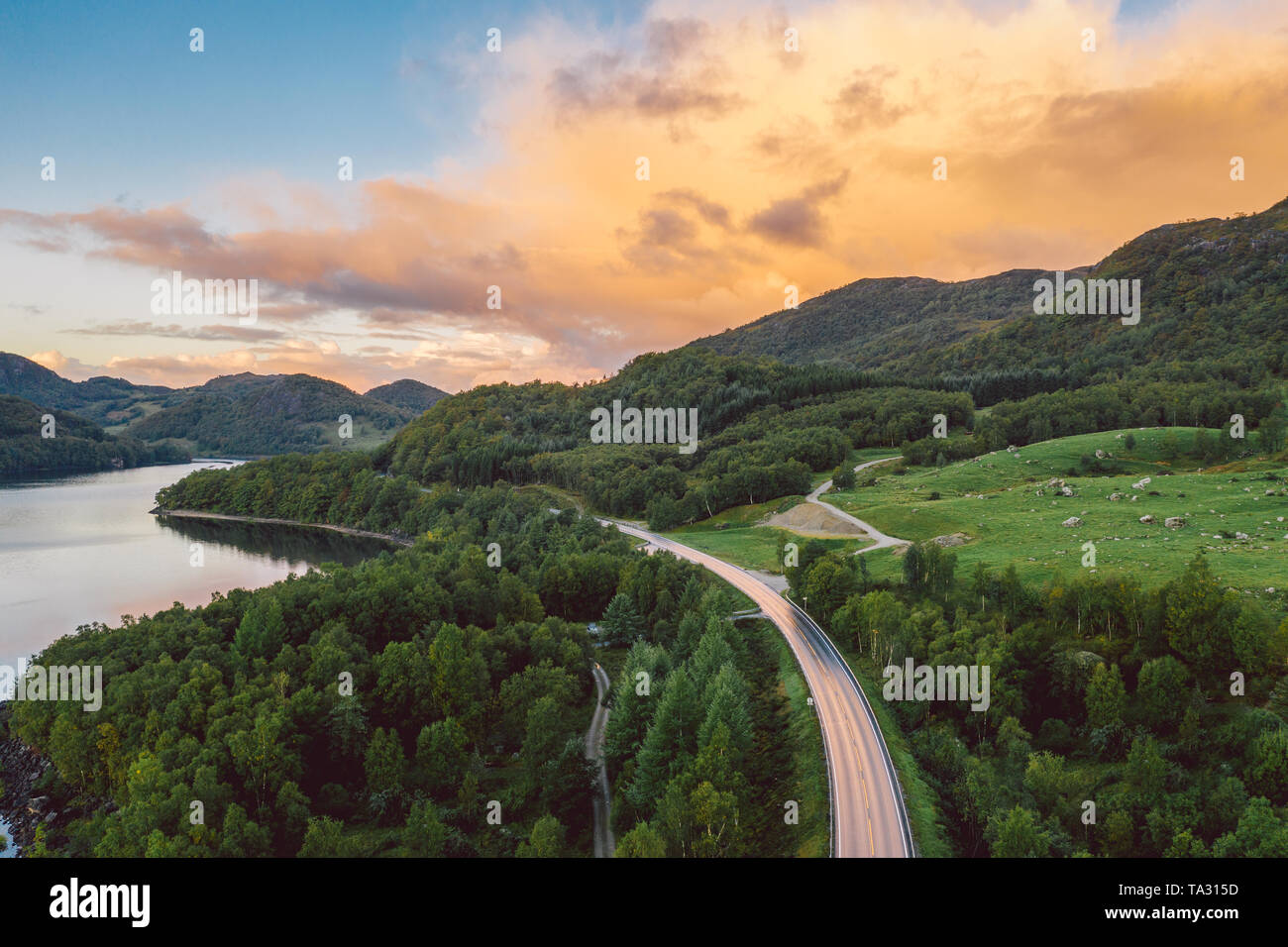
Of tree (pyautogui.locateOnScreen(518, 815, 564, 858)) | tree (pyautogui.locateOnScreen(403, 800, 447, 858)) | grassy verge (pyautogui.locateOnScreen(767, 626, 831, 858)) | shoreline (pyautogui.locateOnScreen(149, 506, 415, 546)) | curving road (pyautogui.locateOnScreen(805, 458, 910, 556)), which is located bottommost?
tree (pyautogui.locateOnScreen(403, 800, 447, 858))

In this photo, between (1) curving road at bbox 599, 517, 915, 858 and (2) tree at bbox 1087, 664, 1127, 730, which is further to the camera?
(2) tree at bbox 1087, 664, 1127, 730

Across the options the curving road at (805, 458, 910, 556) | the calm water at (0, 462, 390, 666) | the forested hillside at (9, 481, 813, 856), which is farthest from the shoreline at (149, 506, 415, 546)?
the curving road at (805, 458, 910, 556)

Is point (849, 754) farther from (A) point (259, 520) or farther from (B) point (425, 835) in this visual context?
(A) point (259, 520)

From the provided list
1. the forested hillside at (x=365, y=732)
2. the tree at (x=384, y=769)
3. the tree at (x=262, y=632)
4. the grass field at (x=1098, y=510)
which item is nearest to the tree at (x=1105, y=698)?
the grass field at (x=1098, y=510)

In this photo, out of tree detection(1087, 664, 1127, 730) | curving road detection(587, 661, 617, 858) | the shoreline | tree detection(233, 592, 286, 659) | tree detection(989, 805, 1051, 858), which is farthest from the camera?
the shoreline

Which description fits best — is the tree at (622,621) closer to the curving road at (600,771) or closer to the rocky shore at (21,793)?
the curving road at (600,771)

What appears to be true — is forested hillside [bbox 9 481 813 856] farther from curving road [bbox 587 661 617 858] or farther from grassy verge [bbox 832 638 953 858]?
grassy verge [bbox 832 638 953 858]

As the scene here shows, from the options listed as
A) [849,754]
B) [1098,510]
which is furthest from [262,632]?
[1098,510]

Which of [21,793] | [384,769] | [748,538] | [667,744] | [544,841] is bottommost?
[21,793]
